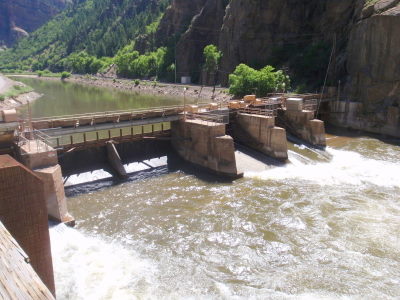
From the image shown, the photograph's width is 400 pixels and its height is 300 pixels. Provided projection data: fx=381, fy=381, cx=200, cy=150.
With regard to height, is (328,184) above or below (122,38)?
below

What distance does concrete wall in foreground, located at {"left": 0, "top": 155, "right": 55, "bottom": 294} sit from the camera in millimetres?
10312

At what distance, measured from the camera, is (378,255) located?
17.9 m

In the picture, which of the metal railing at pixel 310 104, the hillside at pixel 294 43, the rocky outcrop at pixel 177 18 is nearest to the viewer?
the hillside at pixel 294 43

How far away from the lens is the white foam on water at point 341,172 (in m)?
28.3

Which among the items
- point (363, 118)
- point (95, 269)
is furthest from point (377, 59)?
point (95, 269)

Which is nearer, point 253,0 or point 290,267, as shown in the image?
point 290,267

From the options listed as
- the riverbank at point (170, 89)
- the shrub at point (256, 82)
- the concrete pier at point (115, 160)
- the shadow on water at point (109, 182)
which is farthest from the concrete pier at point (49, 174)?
the riverbank at point (170, 89)

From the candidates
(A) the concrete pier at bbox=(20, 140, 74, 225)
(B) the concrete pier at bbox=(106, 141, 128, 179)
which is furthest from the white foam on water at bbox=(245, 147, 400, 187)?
(A) the concrete pier at bbox=(20, 140, 74, 225)

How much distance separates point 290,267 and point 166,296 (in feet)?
19.0

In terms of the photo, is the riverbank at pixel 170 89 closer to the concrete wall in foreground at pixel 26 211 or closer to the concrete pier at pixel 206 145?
the concrete pier at pixel 206 145

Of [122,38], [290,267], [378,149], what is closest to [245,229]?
[290,267]

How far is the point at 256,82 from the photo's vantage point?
5197 centimetres

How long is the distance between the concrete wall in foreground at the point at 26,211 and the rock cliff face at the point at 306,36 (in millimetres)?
41480

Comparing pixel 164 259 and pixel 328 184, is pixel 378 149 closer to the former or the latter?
pixel 328 184
